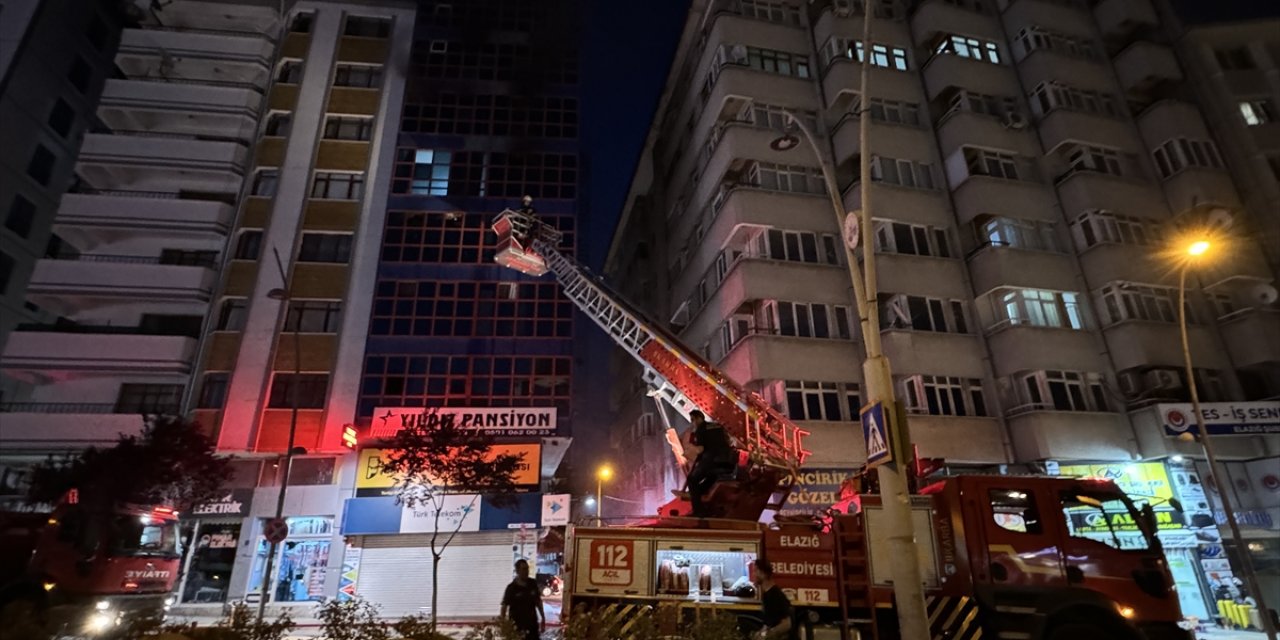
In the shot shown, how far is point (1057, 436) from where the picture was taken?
22.2m

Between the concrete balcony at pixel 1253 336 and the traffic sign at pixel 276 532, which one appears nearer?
the traffic sign at pixel 276 532

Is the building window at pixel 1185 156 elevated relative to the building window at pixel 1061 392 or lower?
elevated

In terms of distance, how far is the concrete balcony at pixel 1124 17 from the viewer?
3002cm

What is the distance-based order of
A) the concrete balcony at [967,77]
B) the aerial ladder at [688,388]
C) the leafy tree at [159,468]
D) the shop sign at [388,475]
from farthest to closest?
1. the concrete balcony at [967,77]
2. the shop sign at [388,475]
3. the leafy tree at [159,468]
4. the aerial ladder at [688,388]

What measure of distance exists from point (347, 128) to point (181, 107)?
350 inches

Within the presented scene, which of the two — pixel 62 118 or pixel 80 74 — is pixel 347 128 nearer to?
pixel 62 118

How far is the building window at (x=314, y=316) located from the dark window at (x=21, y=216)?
20134 mm

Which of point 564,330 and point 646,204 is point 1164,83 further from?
point 564,330

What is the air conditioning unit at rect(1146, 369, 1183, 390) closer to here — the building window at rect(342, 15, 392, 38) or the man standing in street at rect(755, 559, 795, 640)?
the man standing in street at rect(755, 559, 795, 640)

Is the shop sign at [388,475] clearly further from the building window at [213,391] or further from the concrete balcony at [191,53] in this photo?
the concrete balcony at [191,53]

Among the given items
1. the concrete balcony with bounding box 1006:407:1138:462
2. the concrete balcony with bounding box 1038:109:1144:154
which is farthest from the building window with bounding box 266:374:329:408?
the concrete balcony with bounding box 1038:109:1144:154

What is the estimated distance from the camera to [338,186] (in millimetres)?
33094

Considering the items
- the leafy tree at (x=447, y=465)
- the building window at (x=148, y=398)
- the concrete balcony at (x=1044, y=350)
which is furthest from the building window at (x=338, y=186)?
the concrete balcony at (x=1044, y=350)

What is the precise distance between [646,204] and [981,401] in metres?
26.0
